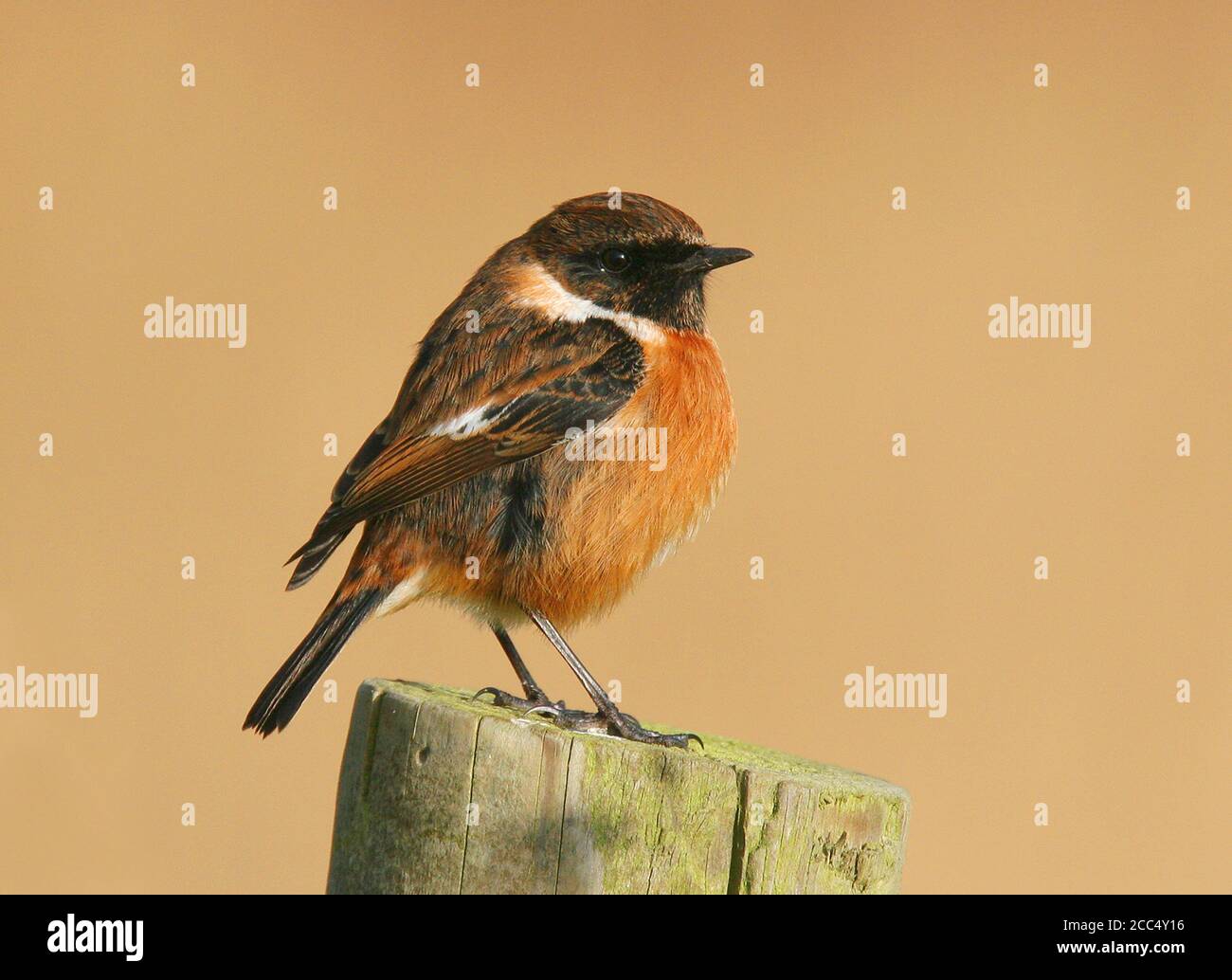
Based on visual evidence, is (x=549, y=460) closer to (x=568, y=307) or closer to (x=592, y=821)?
(x=568, y=307)

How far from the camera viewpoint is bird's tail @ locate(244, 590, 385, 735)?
4.47 metres

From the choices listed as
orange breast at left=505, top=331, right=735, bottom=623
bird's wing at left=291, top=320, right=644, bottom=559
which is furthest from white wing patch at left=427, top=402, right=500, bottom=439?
orange breast at left=505, top=331, right=735, bottom=623

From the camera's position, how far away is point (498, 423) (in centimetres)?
492

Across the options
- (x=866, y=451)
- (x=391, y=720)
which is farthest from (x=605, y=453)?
(x=866, y=451)

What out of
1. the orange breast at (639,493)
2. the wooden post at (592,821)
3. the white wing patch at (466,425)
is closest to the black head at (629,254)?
the orange breast at (639,493)

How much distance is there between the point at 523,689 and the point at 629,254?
1.52 m

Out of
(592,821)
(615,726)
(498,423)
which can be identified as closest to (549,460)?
(498,423)

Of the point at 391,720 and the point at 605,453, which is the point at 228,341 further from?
the point at 391,720

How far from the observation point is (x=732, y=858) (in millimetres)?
3617

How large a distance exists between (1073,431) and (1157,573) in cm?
90

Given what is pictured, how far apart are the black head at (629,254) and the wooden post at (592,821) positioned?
2.08 m

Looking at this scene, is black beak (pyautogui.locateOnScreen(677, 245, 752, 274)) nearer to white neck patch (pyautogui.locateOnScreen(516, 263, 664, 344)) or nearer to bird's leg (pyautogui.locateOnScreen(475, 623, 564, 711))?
white neck patch (pyautogui.locateOnScreen(516, 263, 664, 344))

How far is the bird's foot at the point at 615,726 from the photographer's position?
15.0 ft

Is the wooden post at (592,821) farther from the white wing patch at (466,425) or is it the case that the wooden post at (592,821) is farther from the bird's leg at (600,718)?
the white wing patch at (466,425)
